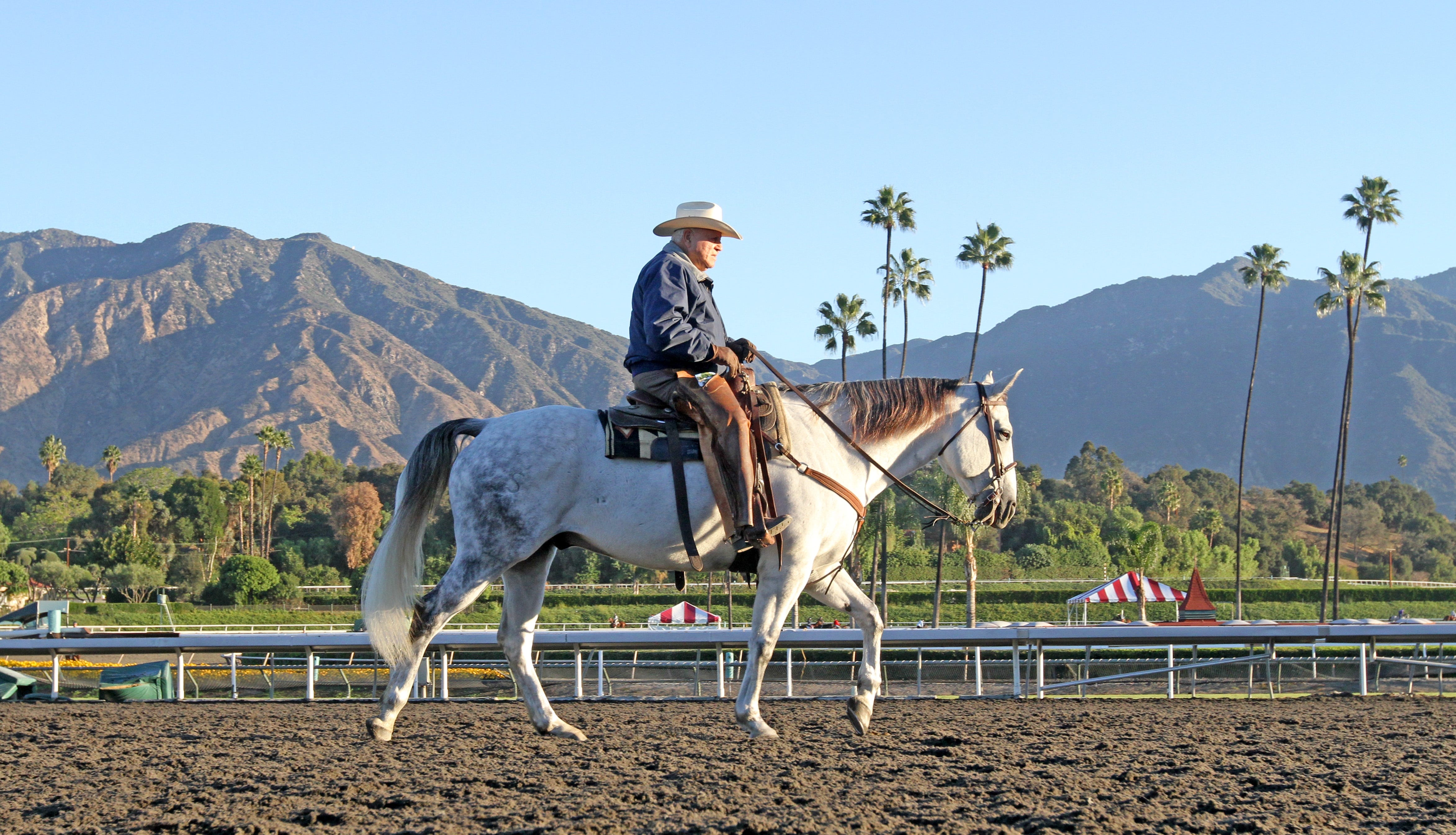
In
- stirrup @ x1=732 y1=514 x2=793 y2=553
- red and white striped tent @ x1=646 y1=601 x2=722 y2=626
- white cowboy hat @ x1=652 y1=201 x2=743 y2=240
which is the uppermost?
white cowboy hat @ x1=652 y1=201 x2=743 y2=240

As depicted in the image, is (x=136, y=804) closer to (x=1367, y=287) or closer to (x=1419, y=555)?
(x=1367, y=287)

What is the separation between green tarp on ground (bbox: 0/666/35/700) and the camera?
1355 centimetres

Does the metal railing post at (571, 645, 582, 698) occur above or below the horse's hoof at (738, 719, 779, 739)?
below

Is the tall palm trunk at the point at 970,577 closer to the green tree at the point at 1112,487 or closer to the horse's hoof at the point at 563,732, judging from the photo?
the horse's hoof at the point at 563,732

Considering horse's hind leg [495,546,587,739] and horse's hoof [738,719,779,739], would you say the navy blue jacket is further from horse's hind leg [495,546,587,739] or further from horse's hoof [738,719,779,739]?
horse's hoof [738,719,779,739]

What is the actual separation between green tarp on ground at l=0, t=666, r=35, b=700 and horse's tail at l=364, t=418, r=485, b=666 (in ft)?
27.4

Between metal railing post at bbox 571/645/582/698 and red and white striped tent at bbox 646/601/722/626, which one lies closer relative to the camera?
metal railing post at bbox 571/645/582/698

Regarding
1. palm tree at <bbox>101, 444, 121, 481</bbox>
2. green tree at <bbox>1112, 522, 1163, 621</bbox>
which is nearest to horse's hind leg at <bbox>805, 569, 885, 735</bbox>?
green tree at <bbox>1112, 522, 1163, 621</bbox>

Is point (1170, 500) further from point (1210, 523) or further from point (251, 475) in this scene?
point (251, 475)

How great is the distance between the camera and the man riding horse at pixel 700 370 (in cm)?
711

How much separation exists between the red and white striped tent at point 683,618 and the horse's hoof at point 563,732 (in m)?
40.1

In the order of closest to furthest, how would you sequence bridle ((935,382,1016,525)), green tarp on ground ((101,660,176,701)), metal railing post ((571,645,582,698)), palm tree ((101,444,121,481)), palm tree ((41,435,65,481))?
bridle ((935,382,1016,525)), metal railing post ((571,645,582,698)), green tarp on ground ((101,660,176,701)), palm tree ((101,444,121,481)), palm tree ((41,435,65,481))

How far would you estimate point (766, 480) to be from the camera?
7.23 meters

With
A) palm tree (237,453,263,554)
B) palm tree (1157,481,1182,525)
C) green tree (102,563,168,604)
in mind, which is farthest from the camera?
palm tree (1157,481,1182,525)
